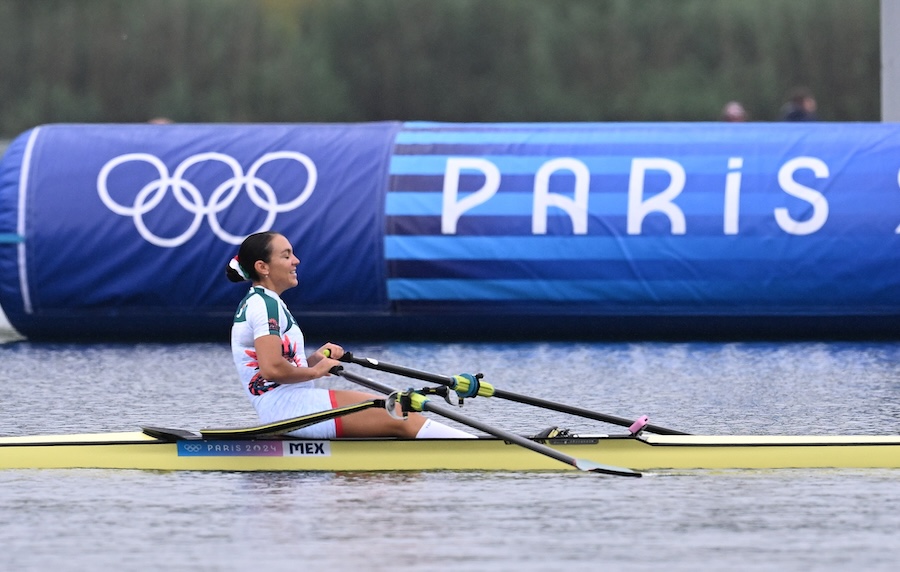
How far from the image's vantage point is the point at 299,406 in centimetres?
946

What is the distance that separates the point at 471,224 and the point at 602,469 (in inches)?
309

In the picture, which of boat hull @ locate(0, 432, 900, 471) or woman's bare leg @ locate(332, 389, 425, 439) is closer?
boat hull @ locate(0, 432, 900, 471)

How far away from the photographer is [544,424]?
11289 mm

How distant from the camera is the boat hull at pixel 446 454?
920cm

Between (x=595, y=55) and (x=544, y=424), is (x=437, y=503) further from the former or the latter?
(x=595, y=55)

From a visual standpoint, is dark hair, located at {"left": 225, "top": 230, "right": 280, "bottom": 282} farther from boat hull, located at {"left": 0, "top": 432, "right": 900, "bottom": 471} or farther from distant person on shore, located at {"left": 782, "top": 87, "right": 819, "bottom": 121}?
distant person on shore, located at {"left": 782, "top": 87, "right": 819, "bottom": 121}

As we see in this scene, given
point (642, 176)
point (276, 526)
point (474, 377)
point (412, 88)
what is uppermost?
point (412, 88)

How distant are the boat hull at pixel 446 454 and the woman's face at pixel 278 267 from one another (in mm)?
811

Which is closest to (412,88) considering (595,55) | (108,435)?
(595,55)

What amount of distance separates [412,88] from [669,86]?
4955 millimetres

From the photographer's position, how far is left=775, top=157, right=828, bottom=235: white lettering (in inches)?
642

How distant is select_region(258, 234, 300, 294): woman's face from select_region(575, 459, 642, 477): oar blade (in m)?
1.80

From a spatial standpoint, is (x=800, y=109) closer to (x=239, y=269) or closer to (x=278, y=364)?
(x=239, y=269)

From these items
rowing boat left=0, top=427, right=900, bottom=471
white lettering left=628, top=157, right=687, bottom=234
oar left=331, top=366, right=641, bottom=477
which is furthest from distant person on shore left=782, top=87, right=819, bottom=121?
oar left=331, top=366, right=641, bottom=477
